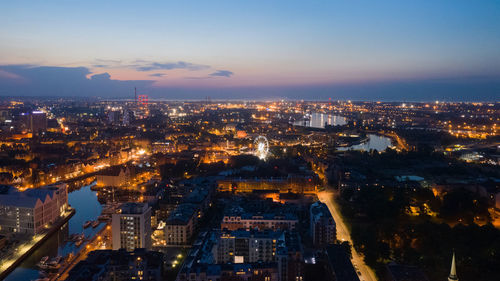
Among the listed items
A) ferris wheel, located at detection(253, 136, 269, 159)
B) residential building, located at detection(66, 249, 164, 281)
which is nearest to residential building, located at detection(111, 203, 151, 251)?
residential building, located at detection(66, 249, 164, 281)

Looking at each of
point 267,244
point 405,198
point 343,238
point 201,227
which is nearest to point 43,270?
point 201,227

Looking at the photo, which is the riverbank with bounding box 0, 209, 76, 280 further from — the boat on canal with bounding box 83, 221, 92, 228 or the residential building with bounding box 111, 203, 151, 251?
the residential building with bounding box 111, 203, 151, 251

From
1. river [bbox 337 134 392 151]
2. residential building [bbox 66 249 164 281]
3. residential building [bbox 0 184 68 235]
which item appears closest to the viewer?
residential building [bbox 66 249 164 281]

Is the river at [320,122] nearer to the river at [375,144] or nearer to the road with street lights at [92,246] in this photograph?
the river at [375,144]

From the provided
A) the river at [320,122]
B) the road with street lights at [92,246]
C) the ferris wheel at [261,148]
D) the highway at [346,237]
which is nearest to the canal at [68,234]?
the road with street lights at [92,246]

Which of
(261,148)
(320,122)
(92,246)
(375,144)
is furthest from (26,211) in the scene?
(320,122)
